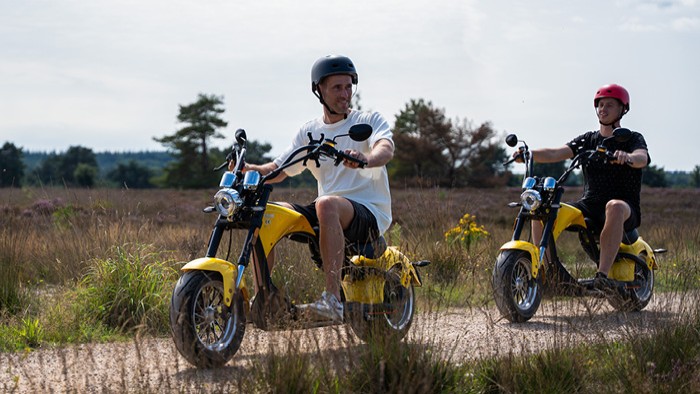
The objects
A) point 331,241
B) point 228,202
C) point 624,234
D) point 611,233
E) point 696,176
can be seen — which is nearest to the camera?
point 228,202

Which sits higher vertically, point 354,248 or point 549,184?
point 549,184

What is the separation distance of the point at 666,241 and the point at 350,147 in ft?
37.4

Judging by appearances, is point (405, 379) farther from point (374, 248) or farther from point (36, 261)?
point (36, 261)

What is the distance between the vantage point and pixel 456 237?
11258 mm

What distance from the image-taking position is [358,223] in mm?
5891

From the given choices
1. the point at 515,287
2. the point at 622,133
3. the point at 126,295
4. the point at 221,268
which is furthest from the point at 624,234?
the point at 221,268

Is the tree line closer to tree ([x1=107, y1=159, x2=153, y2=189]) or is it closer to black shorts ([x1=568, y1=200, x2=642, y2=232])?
tree ([x1=107, y1=159, x2=153, y2=189])

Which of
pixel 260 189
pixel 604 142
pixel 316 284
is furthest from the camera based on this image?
pixel 604 142

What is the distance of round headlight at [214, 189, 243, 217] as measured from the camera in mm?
5230

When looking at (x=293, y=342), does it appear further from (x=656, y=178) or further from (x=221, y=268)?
(x=656, y=178)

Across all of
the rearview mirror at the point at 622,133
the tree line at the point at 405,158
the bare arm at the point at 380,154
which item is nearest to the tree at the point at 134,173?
the tree line at the point at 405,158

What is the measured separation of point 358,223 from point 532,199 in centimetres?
204

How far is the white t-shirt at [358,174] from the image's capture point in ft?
20.1

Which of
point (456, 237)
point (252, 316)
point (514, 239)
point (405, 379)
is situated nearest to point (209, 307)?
point (252, 316)
